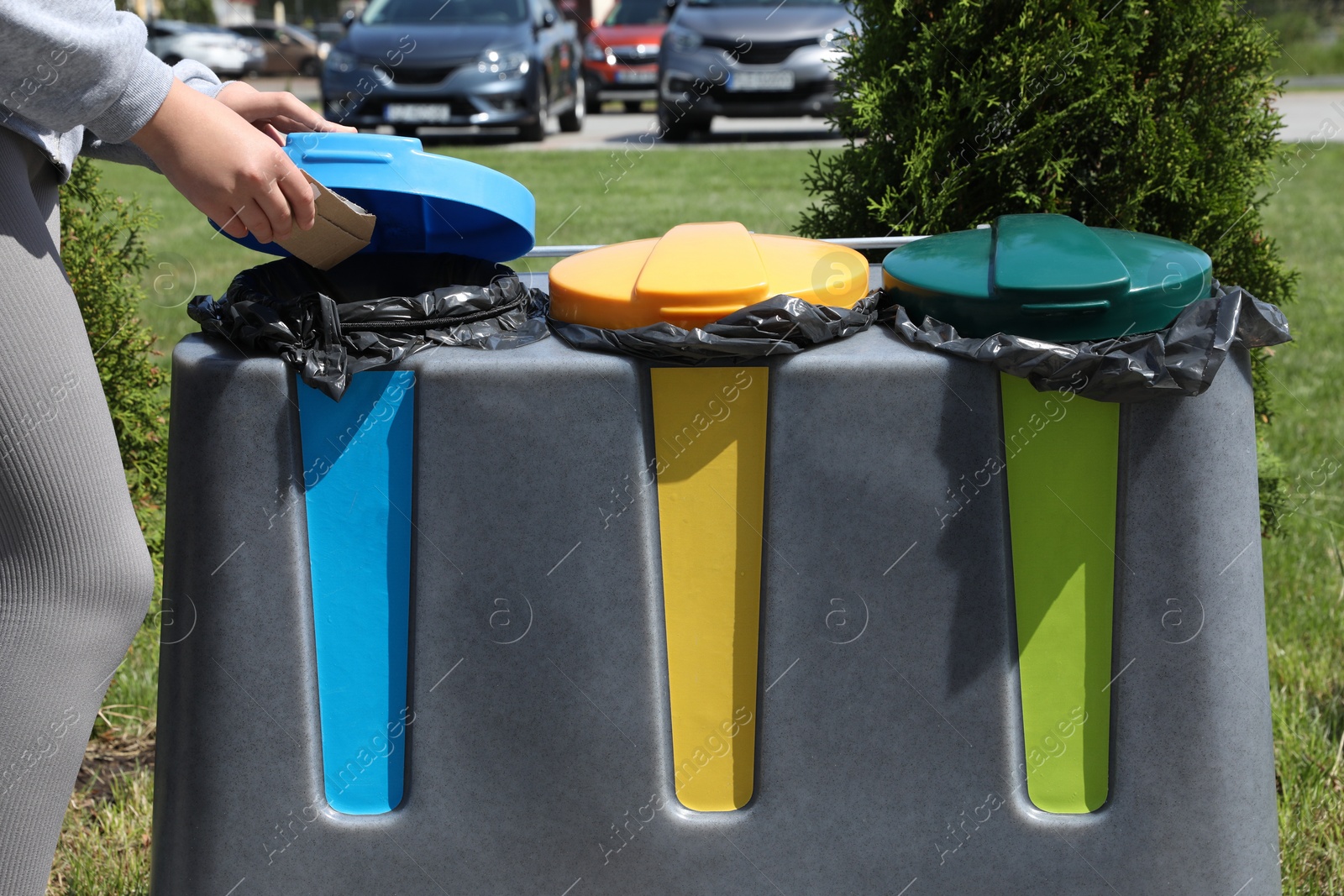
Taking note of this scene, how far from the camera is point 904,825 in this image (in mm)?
1674

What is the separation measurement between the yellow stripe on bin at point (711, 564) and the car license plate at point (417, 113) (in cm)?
960

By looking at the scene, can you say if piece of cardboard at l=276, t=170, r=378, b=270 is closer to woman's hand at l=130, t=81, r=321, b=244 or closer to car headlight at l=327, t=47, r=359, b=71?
woman's hand at l=130, t=81, r=321, b=244

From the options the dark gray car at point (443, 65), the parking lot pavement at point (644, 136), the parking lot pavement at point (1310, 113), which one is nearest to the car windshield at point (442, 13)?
the dark gray car at point (443, 65)

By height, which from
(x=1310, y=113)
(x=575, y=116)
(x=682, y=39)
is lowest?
(x=1310, y=113)

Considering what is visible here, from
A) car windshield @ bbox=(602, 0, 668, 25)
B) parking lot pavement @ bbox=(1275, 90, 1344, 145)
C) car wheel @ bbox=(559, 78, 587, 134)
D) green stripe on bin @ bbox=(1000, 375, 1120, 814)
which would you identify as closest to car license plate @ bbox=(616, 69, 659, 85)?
car windshield @ bbox=(602, 0, 668, 25)

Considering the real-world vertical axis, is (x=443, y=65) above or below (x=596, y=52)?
above

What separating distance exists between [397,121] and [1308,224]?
24.8 feet

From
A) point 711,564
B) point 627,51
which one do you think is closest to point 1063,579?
point 711,564

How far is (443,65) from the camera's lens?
1047cm

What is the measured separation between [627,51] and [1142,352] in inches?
543

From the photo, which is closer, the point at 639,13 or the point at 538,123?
the point at 538,123

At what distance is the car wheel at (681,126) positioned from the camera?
11.7 meters

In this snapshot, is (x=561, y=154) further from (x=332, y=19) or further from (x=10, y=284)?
(x=332, y=19)

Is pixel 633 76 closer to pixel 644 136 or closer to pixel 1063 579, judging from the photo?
pixel 644 136
